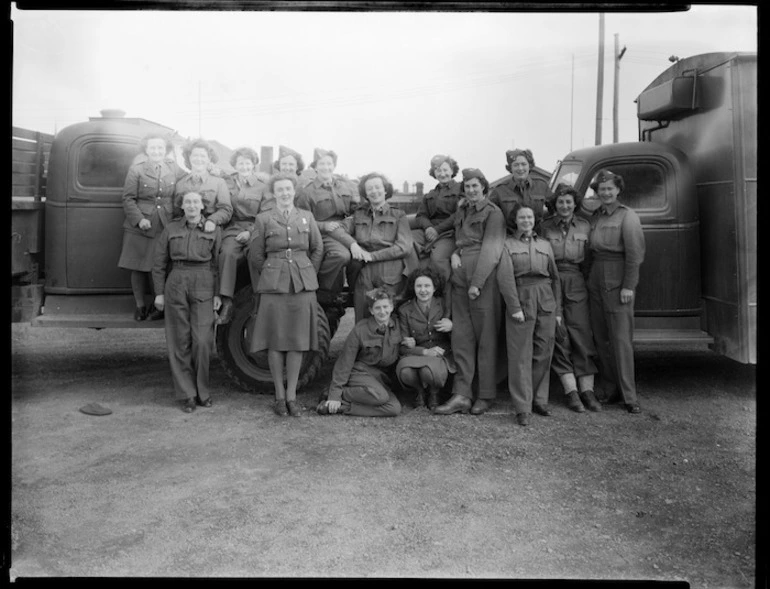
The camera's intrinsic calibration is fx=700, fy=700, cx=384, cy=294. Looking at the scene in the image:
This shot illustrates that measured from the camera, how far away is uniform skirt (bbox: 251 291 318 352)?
518 cm

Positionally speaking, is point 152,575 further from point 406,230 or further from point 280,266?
point 406,230

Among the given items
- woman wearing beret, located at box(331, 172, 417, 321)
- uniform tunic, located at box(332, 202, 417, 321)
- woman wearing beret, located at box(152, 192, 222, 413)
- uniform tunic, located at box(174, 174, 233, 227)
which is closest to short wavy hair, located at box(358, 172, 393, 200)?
woman wearing beret, located at box(331, 172, 417, 321)

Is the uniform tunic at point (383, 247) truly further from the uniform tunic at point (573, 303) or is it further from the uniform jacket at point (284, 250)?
the uniform tunic at point (573, 303)


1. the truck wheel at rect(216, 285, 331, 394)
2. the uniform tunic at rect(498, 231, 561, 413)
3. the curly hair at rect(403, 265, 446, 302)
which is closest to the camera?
the uniform tunic at rect(498, 231, 561, 413)

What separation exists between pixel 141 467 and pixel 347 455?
1.23 m

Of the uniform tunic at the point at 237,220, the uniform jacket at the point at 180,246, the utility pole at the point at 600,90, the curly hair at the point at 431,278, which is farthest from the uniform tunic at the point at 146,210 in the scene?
the utility pole at the point at 600,90

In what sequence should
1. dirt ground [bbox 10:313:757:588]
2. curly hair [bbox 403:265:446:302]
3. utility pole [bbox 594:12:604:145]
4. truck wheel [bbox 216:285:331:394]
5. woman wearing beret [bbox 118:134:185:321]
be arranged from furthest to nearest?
truck wheel [bbox 216:285:331:394], woman wearing beret [bbox 118:134:185:321], curly hair [bbox 403:265:446:302], utility pole [bbox 594:12:604:145], dirt ground [bbox 10:313:757:588]

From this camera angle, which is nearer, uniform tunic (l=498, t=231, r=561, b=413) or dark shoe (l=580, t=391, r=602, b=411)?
uniform tunic (l=498, t=231, r=561, b=413)

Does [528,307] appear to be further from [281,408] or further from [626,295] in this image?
[281,408]

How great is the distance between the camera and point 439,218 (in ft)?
19.0

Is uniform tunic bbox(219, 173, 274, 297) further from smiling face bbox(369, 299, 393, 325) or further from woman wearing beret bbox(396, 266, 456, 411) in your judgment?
woman wearing beret bbox(396, 266, 456, 411)

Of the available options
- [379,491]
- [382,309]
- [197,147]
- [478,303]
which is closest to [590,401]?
[478,303]

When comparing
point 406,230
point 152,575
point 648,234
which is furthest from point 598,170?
point 152,575

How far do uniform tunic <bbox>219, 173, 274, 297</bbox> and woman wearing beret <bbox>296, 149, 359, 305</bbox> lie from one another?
364 millimetres
